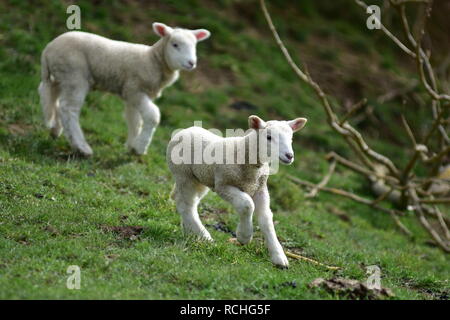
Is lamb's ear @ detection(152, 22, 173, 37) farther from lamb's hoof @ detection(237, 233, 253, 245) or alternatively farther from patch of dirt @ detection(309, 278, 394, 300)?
patch of dirt @ detection(309, 278, 394, 300)

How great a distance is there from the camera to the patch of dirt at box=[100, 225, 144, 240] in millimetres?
7107

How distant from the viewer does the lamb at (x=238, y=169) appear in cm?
646

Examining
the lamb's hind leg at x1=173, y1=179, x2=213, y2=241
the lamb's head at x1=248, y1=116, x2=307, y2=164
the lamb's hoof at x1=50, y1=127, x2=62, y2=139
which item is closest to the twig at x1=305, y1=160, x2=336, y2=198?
the lamb's hoof at x1=50, y1=127, x2=62, y2=139

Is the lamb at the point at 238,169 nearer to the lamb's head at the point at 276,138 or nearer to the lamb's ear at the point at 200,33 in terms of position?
the lamb's head at the point at 276,138

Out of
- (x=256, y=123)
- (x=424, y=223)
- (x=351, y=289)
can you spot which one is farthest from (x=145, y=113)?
(x=424, y=223)

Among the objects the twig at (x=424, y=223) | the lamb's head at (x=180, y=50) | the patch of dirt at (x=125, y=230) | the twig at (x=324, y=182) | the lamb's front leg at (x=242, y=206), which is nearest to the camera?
the lamb's front leg at (x=242, y=206)

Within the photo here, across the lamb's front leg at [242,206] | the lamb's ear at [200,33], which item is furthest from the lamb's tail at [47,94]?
the lamb's front leg at [242,206]

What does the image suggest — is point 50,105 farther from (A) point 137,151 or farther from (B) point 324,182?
(B) point 324,182

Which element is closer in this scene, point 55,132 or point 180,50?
point 180,50

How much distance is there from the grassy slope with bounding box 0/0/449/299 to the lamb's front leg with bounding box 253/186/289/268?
131mm

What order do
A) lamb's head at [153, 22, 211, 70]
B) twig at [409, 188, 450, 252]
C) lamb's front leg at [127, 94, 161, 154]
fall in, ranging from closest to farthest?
lamb's head at [153, 22, 211, 70], lamb's front leg at [127, 94, 161, 154], twig at [409, 188, 450, 252]

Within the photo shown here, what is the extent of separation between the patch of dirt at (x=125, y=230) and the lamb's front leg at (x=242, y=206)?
1.08m

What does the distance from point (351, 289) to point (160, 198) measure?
3.30m

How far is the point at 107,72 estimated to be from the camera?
370 inches
